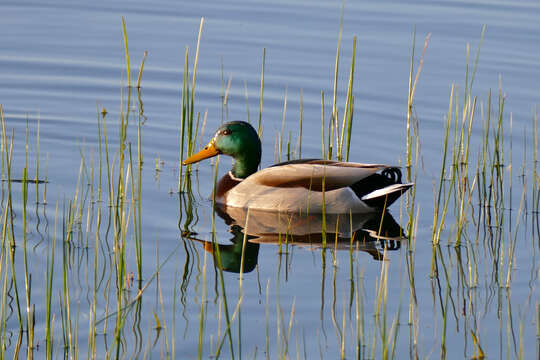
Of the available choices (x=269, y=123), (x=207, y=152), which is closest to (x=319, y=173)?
(x=207, y=152)

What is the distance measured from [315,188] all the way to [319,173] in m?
0.23

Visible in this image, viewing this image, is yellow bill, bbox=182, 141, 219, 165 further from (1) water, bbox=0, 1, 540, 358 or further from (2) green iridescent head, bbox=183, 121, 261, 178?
(1) water, bbox=0, 1, 540, 358

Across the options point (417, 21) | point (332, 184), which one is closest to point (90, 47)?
point (417, 21)

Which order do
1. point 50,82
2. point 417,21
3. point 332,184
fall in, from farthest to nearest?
point 417,21
point 50,82
point 332,184

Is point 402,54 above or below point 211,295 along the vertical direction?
above

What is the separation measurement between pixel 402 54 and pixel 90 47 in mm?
3921

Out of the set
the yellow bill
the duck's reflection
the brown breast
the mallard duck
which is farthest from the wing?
the yellow bill

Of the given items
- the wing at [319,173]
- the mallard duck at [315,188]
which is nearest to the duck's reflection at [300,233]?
the mallard duck at [315,188]

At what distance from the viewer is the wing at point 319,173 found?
9.33 m

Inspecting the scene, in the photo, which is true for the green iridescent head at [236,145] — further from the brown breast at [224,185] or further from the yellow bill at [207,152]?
the brown breast at [224,185]

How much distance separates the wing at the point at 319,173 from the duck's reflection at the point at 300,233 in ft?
0.94

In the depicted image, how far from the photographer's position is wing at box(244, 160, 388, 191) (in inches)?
367

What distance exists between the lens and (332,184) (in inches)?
372

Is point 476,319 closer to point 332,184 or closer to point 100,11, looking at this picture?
point 332,184
